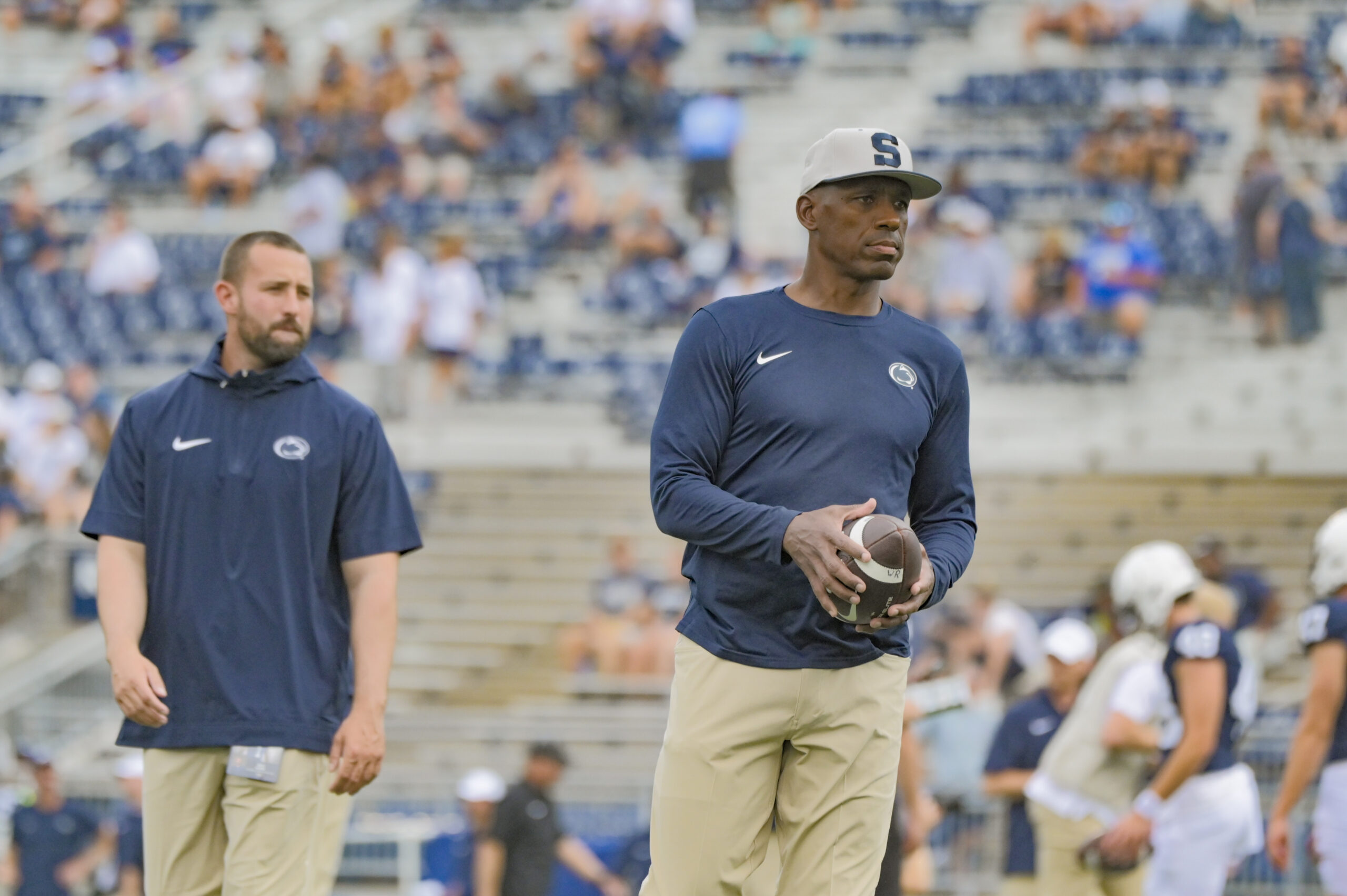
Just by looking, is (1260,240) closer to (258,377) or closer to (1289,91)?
(1289,91)

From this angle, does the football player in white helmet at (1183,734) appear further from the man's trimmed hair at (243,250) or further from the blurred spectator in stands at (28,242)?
the blurred spectator in stands at (28,242)

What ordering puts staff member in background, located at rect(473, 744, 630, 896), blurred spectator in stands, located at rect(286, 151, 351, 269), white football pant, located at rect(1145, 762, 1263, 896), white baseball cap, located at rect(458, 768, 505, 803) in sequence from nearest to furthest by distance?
white football pant, located at rect(1145, 762, 1263, 896), staff member in background, located at rect(473, 744, 630, 896), white baseball cap, located at rect(458, 768, 505, 803), blurred spectator in stands, located at rect(286, 151, 351, 269)

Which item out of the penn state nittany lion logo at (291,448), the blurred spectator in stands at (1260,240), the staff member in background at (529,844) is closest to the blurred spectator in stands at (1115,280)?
the blurred spectator in stands at (1260,240)

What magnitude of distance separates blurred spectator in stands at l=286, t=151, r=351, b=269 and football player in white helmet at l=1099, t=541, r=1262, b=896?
1361 cm

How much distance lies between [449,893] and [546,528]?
6.25 m

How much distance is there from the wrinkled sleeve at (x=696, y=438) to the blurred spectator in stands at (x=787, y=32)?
19296mm

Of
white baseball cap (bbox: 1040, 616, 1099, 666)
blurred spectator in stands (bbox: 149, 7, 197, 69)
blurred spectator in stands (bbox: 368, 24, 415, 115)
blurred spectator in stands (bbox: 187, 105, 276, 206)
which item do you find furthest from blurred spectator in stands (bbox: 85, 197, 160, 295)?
white baseball cap (bbox: 1040, 616, 1099, 666)

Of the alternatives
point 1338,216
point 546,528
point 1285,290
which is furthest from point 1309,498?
point 546,528

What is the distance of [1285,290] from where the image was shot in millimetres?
17656

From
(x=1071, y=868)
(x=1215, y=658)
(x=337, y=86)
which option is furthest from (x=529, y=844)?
(x=337, y=86)

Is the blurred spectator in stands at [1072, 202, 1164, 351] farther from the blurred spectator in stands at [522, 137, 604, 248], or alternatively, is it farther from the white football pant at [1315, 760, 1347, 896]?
the white football pant at [1315, 760, 1347, 896]

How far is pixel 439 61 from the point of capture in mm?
22219

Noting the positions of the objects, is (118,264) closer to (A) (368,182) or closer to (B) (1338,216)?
(A) (368,182)

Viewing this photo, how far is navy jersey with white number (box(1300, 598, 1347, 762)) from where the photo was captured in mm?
5934
